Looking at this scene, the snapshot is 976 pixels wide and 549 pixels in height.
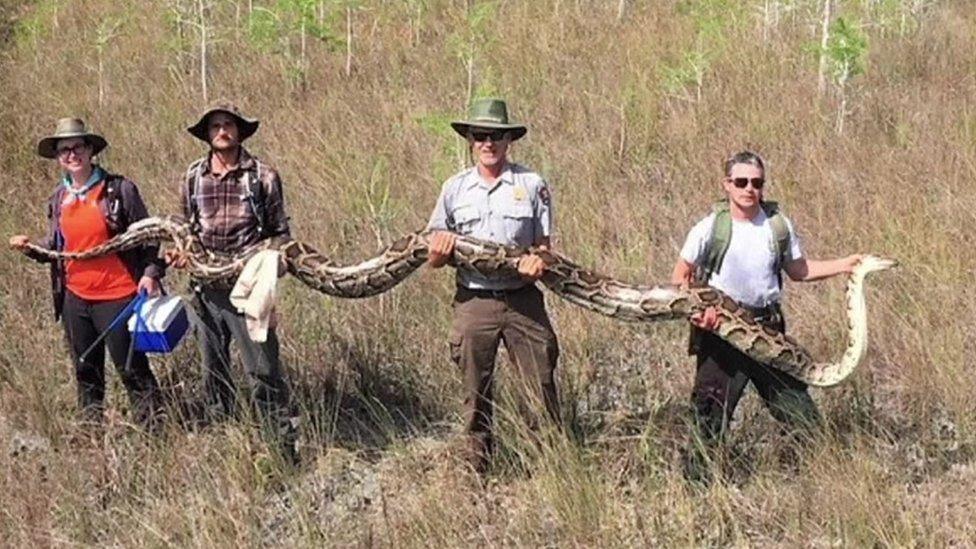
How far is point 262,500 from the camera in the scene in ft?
14.2

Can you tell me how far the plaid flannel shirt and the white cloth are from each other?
0.27 meters

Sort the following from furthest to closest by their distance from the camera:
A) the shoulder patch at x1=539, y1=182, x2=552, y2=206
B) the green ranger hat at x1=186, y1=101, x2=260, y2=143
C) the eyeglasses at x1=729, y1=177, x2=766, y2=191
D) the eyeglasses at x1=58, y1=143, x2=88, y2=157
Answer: the eyeglasses at x1=58, y1=143, x2=88, y2=157 < the green ranger hat at x1=186, y1=101, x2=260, y2=143 < the shoulder patch at x1=539, y1=182, x2=552, y2=206 < the eyeglasses at x1=729, y1=177, x2=766, y2=191

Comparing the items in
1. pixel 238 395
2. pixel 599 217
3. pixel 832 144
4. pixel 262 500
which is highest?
pixel 832 144

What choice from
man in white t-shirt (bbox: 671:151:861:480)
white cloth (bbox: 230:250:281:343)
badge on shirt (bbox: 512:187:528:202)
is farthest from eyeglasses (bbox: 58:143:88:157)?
man in white t-shirt (bbox: 671:151:861:480)

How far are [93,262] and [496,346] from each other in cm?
220

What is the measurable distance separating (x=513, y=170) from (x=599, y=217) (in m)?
2.95

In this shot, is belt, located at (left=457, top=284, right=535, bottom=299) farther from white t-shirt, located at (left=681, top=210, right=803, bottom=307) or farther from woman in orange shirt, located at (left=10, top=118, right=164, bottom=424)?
woman in orange shirt, located at (left=10, top=118, right=164, bottom=424)

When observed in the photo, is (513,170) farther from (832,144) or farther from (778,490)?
(832,144)

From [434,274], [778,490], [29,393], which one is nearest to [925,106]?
[434,274]

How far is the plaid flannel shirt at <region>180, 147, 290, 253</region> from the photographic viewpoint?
460 cm

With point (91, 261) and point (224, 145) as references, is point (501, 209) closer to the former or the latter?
point (224, 145)

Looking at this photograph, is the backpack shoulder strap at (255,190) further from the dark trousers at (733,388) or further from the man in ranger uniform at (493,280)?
the dark trousers at (733,388)

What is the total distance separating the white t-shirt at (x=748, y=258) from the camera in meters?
4.19

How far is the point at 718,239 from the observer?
4.19m
